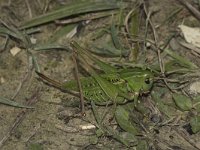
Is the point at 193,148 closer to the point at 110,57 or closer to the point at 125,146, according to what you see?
the point at 125,146

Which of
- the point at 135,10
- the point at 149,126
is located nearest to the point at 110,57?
the point at 135,10

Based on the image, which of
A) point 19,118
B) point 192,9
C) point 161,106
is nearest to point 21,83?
point 19,118

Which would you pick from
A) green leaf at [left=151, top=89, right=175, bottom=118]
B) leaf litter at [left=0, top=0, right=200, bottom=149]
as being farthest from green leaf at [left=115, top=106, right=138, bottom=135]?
green leaf at [left=151, top=89, right=175, bottom=118]

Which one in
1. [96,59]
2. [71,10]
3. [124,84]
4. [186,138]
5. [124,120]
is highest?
[71,10]

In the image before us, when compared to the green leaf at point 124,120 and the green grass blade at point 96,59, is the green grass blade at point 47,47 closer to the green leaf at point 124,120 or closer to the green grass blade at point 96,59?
the green grass blade at point 96,59

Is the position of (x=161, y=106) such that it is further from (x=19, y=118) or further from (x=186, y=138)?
(x=19, y=118)

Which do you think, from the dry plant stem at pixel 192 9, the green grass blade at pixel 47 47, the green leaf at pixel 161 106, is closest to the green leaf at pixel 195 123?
the green leaf at pixel 161 106
